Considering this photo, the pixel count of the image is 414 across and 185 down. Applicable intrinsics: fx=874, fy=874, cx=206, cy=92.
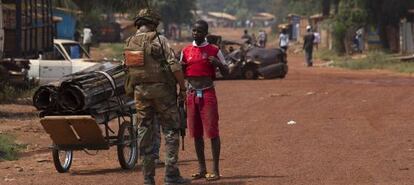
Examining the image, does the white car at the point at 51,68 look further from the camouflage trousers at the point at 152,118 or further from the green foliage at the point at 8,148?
the camouflage trousers at the point at 152,118

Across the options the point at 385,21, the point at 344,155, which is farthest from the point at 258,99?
the point at 385,21

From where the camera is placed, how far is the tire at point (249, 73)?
2842 cm

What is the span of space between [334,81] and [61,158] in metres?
17.9

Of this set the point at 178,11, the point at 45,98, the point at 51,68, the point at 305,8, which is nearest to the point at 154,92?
the point at 45,98

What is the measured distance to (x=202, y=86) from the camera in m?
9.28

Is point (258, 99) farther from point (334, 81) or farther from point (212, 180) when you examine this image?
point (212, 180)

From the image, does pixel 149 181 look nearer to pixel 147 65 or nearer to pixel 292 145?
pixel 147 65

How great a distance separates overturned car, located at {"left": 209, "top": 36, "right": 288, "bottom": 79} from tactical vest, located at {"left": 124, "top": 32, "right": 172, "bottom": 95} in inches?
757

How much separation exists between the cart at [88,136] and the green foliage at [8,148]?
131 cm

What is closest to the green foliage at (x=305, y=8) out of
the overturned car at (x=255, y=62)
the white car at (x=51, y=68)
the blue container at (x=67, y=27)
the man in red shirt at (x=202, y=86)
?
the blue container at (x=67, y=27)

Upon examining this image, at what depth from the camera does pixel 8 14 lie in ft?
60.4

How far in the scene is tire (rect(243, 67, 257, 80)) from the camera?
2842 centimetres

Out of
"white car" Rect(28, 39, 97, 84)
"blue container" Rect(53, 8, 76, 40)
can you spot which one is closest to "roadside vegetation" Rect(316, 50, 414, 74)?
"blue container" Rect(53, 8, 76, 40)

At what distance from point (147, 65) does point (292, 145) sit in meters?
4.20
